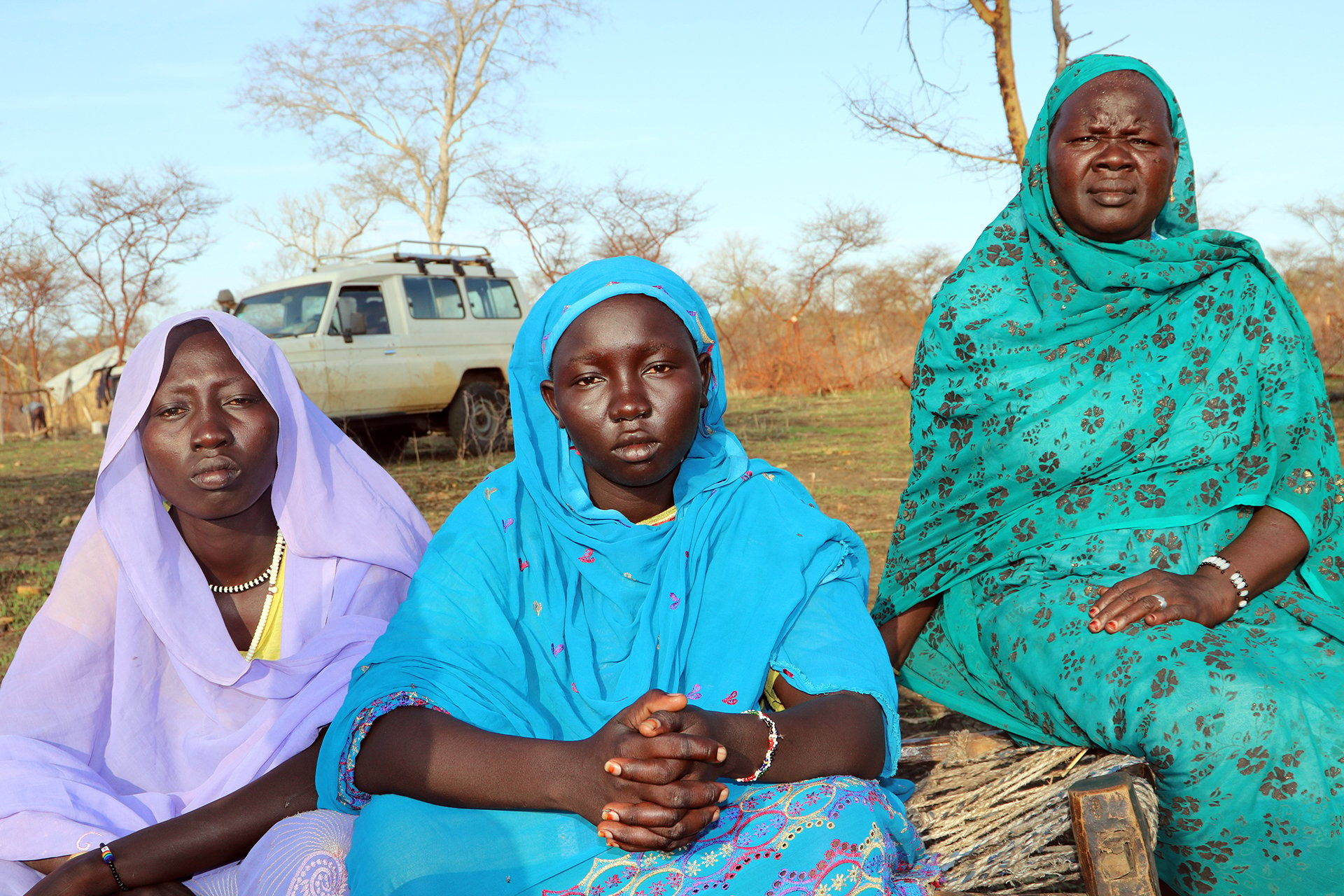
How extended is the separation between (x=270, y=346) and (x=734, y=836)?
1.46m

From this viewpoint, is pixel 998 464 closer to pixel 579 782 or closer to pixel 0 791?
pixel 579 782

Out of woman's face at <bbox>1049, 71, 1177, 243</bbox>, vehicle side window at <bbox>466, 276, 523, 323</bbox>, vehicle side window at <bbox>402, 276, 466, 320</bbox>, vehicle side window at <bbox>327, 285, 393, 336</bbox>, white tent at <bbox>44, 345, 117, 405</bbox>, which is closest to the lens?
woman's face at <bbox>1049, 71, 1177, 243</bbox>

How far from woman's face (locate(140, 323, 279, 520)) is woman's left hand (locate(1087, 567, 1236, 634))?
1777mm

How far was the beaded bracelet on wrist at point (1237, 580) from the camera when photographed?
83.9 inches

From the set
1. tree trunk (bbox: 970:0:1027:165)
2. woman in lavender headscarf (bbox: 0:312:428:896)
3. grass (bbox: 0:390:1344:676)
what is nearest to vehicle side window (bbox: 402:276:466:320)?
grass (bbox: 0:390:1344:676)

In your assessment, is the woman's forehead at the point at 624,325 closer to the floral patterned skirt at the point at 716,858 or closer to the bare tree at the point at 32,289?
the floral patterned skirt at the point at 716,858

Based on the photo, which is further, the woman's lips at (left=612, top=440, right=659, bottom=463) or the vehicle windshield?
the vehicle windshield

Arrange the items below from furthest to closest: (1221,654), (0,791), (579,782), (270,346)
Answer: (270,346) → (1221,654) → (0,791) → (579,782)

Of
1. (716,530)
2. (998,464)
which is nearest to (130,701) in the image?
(716,530)

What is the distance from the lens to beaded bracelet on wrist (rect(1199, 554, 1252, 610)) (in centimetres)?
213

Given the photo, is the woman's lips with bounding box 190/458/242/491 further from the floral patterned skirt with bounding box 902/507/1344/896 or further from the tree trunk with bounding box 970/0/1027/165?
the tree trunk with bounding box 970/0/1027/165

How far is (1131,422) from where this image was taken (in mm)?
2275

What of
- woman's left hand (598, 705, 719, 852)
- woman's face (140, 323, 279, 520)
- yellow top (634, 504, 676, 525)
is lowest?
woman's left hand (598, 705, 719, 852)

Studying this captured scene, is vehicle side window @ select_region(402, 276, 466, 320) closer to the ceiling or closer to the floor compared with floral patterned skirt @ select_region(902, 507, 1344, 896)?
closer to the ceiling
